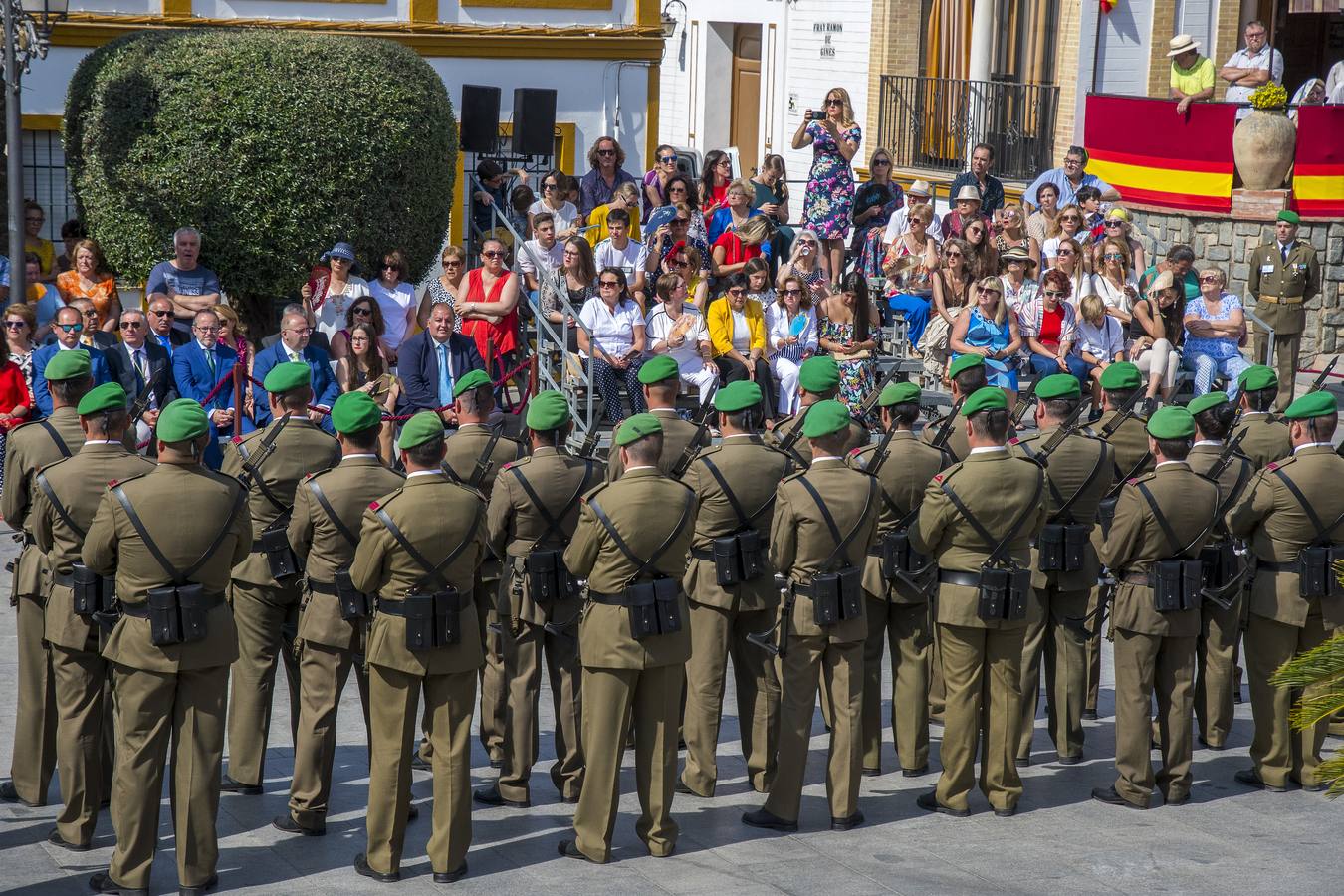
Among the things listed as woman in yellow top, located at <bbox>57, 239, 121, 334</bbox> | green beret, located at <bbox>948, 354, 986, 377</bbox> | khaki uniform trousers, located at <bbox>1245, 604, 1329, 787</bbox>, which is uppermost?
woman in yellow top, located at <bbox>57, 239, 121, 334</bbox>

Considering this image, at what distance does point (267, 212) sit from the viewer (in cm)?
1356

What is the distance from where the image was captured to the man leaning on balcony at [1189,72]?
19641mm

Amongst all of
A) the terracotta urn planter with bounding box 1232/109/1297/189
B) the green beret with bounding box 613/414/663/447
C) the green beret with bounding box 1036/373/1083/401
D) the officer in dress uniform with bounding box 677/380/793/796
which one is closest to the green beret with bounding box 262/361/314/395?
the green beret with bounding box 613/414/663/447

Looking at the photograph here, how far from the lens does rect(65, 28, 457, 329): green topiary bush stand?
530 inches

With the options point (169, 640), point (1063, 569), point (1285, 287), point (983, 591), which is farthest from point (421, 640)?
point (1285, 287)

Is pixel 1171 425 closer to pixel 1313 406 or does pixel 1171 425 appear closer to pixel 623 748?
pixel 1313 406

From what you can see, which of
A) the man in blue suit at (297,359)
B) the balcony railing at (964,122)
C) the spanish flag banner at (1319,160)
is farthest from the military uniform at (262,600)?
the balcony railing at (964,122)

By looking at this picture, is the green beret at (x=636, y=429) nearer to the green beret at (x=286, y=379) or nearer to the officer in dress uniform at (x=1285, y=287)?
the green beret at (x=286, y=379)

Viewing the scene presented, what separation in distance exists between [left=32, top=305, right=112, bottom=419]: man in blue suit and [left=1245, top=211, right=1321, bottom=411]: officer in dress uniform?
1039 centimetres

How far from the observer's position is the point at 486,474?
8445 millimetres

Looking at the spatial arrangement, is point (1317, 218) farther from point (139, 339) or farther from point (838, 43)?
point (139, 339)

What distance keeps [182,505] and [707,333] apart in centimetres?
670

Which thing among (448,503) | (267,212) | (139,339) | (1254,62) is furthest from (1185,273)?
(448,503)

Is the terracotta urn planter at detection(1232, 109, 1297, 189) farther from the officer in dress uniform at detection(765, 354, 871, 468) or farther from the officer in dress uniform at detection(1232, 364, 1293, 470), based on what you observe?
the officer in dress uniform at detection(765, 354, 871, 468)
